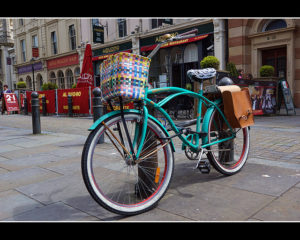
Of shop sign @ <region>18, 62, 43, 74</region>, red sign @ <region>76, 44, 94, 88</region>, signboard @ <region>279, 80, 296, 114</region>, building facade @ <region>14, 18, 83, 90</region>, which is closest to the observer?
signboard @ <region>279, 80, 296, 114</region>

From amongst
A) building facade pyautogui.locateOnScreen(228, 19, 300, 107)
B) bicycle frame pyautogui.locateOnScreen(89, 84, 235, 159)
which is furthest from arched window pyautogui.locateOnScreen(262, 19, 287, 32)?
bicycle frame pyautogui.locateOnScreen(89, 84, 235, 159)

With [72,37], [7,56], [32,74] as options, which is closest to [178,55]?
[72,37]

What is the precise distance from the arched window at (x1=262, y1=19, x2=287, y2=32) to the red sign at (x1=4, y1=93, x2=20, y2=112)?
1423 cm

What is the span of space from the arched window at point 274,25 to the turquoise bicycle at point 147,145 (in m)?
12.2

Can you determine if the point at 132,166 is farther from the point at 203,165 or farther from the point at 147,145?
the point at 203,165

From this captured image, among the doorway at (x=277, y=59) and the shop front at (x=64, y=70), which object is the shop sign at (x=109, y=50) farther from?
the doorway at (x=277, y=59)

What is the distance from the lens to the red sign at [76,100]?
41.2ft

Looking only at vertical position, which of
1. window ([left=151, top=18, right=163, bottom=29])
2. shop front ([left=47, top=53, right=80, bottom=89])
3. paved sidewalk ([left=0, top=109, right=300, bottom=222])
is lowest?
paved sidewalk ([left=0, top=109, right=300, bottom=222])

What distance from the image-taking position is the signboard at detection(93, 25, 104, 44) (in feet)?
68.8

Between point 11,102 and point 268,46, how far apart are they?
14319 millimetres

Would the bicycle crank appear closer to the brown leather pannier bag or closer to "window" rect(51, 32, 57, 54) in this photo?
the brown leather pannier bag

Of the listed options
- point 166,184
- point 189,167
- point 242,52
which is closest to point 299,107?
point 242,52

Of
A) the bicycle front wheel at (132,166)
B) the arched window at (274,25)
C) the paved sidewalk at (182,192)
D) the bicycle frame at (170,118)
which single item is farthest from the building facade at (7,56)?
the bicycle front wheel at (132,166)
